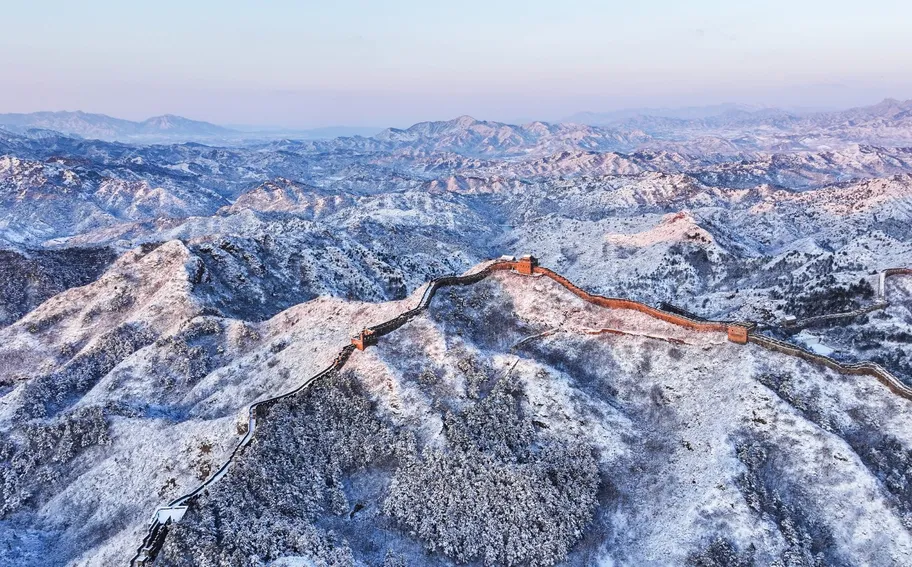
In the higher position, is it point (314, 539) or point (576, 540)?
point (314, 539)

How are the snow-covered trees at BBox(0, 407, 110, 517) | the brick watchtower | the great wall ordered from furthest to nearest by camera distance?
1. the brick watchtower
2. the snow-covered trees at BBox(0, 407, 110, 517)
3. the great wall

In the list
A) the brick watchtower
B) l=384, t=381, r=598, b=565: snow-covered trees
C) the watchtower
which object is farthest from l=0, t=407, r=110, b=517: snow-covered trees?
the brick watchtower

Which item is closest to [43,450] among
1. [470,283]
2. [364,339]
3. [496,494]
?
[364,339]

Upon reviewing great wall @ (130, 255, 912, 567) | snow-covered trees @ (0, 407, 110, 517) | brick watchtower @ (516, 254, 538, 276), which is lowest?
snow-covered trees @ (0, 407, 110, 517)

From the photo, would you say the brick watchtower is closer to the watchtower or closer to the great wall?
the great wall

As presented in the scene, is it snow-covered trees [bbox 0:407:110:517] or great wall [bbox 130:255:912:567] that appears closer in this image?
great wall [bbox 130:255:912:567]

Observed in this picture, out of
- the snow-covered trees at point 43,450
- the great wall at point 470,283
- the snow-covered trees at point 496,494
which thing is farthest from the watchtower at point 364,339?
the snow-covered trees at point 43,450

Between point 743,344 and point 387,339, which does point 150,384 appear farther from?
point 743,344

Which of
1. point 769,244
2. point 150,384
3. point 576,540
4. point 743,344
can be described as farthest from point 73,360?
point 769,244
